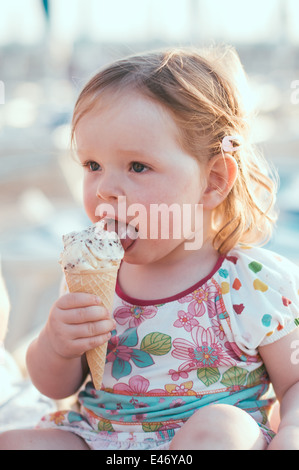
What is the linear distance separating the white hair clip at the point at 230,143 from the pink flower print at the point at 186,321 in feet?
1.60

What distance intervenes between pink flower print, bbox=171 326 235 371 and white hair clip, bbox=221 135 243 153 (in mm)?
524

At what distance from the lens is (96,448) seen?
1.44 meters

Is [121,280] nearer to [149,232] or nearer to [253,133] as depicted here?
[149,232]

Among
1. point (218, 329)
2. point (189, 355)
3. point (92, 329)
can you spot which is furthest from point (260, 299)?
point (92, 329)

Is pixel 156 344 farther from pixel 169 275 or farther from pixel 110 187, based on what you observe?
pixel 110 187

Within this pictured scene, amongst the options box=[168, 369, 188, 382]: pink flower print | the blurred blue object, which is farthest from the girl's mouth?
the blurred blue object

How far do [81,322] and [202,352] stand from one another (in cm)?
35

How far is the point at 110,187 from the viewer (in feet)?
4.65

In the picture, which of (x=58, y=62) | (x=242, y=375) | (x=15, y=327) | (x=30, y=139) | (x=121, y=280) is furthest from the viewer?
(x=58, y=62)

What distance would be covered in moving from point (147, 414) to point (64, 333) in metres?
A: 0.33

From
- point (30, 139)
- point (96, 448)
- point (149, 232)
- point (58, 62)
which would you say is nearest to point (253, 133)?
point (149, 232)

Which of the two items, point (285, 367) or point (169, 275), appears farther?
point (169, 275)

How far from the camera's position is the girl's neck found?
60.7 inches

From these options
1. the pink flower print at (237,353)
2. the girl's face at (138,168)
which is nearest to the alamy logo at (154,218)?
the girl's face at (138,168)
